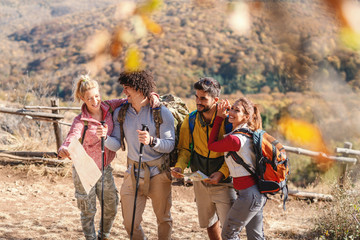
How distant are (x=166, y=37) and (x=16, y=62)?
62.7ft

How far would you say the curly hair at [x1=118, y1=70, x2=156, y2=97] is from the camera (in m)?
2.67

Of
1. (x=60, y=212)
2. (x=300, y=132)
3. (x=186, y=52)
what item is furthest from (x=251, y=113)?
(x=186, y=52)

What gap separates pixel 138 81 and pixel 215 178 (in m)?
0.92

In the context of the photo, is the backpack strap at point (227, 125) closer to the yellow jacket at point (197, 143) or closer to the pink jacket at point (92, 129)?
the yellow jacket at point (197, 143)

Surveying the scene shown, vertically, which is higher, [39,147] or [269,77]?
[39,147]

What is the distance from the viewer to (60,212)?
15.5 feet

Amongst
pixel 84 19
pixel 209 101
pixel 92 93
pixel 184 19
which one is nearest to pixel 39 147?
pixel 92 93

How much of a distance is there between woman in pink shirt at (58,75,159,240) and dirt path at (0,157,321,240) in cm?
104

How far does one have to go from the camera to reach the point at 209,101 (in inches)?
107

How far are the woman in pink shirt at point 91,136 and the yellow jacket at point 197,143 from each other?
0.34 meters

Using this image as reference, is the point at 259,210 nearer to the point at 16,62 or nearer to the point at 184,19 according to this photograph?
the point at 16,62

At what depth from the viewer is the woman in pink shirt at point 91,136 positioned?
8.98 feet

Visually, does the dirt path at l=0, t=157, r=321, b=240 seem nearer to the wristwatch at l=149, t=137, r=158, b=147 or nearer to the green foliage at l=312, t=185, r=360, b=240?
the green foliage at l=312, t=185, r=360, b=240

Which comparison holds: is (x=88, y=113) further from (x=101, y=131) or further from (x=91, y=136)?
(x=101, y=131)
